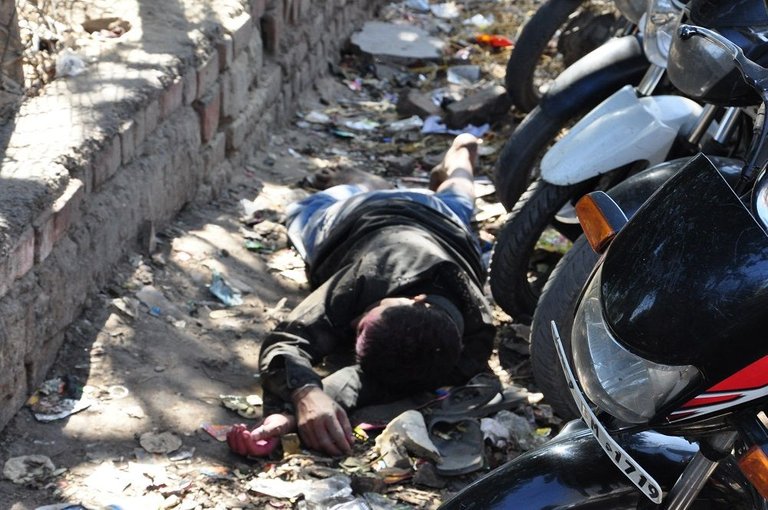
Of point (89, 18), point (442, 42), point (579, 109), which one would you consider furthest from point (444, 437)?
point (442, 42)

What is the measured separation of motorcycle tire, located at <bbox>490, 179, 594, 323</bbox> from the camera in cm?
345

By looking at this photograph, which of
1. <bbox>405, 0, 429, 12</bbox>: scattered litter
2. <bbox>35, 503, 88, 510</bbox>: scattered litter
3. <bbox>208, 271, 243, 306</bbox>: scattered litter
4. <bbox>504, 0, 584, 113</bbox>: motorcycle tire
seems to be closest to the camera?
<bbox>35, 503, 88, 510</bbox>: scattered litter

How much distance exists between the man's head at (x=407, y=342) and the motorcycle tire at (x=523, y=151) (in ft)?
3.20

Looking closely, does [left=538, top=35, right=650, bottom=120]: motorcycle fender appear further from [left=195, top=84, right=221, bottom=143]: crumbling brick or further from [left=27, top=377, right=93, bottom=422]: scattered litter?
[left=27, top=377, right=93, bottom=422]: scattered litter

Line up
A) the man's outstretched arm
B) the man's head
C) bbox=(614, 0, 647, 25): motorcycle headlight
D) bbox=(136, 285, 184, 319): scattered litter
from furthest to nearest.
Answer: the man's outstretched arm → bbox=(614, 0, 647, 25): motorcycle headlight → bbox=(136, 285, 184, 319): scattered litter → the man's head

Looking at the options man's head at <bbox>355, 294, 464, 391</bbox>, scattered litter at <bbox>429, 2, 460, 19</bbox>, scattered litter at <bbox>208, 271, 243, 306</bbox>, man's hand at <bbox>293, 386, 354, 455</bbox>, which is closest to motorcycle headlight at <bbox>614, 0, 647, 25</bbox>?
man's head at <bbox>355, 294, 464, 391</bbox>

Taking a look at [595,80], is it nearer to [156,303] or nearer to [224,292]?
[224,292]

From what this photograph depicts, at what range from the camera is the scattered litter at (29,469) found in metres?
2.58

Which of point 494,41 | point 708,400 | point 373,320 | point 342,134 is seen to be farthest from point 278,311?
point 494,41

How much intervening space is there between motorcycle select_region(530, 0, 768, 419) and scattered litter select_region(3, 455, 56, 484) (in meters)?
1.36

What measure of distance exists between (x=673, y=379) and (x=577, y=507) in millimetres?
387

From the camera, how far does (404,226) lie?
370cm

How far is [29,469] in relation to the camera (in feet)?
8.59

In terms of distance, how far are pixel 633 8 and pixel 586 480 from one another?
2.64 meters
